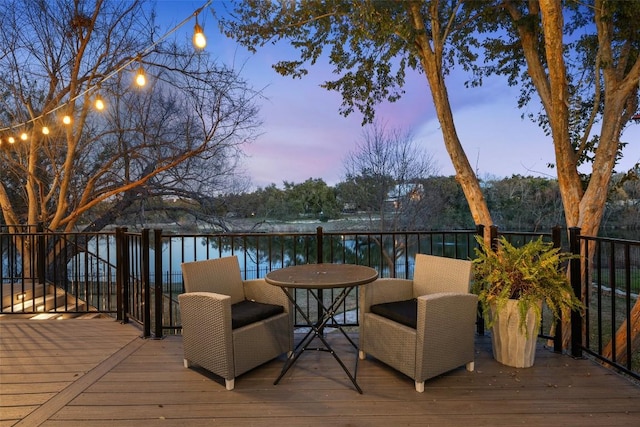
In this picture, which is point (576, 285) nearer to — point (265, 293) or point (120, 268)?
point (265, 293)

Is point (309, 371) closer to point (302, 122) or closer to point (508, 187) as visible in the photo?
point (302, 122)

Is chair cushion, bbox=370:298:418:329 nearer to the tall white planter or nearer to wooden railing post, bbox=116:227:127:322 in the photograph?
the tall white planter

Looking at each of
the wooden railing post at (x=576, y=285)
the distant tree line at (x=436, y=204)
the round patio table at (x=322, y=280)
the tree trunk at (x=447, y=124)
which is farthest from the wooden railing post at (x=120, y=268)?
the distant tree line at (x=436, y=204)

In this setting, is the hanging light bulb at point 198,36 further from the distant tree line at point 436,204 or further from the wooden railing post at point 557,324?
the distant tree line at point 436,204

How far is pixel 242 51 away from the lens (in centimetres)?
689

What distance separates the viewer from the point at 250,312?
2.48m

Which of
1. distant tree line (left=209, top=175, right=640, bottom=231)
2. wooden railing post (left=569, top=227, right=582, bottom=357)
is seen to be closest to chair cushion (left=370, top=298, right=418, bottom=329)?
wooden railing post (left=569, top=227, right=582, bottom=357)

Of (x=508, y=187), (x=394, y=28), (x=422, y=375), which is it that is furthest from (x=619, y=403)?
(x=508, y=187)

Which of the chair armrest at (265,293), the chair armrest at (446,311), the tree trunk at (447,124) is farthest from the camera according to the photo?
the tree trunk at (447,124)

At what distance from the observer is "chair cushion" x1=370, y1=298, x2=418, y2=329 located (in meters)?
2.27

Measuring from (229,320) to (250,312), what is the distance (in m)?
0.26

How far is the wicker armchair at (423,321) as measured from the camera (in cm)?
216

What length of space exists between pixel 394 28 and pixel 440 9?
6.01 feet

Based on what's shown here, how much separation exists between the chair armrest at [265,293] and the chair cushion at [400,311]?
0.70 metres
